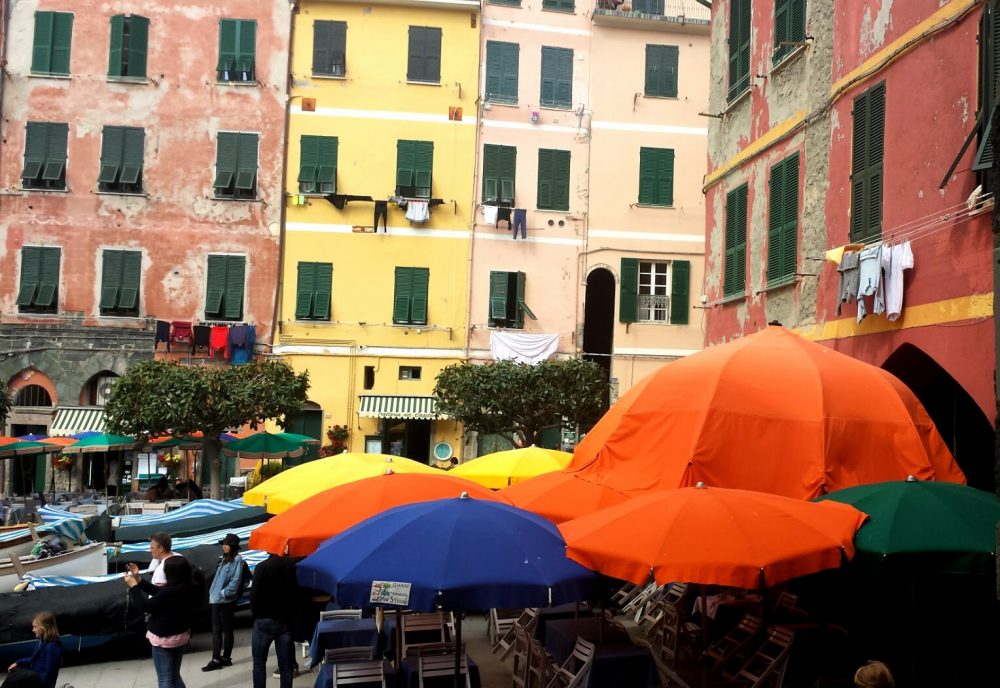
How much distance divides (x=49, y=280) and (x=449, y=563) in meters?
23.1

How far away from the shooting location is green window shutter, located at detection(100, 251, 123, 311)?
26266 mm

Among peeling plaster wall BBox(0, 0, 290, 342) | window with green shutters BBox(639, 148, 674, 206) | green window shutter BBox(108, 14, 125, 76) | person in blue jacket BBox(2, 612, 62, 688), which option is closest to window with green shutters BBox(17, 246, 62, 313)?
peeling plaster wall BBox(0, 0, 290, 342)

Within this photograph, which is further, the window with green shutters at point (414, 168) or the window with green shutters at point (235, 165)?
the window with green shutters at point (414, 168)

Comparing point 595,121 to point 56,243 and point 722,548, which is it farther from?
point 722,548

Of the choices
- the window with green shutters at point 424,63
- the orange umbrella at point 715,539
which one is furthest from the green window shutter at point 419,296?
the orange umbrella at point 715,539

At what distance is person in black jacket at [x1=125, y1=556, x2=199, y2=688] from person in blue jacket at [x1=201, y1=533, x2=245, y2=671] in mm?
2337

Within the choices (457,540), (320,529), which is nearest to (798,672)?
(457,540)

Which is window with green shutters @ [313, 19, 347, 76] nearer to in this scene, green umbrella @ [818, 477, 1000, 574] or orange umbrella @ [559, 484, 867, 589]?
orange umbrella @ [559, 484, 867, 589]

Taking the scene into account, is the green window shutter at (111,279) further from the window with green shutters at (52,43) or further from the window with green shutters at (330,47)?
the window with green shutters at (330,47)

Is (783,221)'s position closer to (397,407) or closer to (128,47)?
(397,407)

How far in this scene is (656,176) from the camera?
2808 centimetres

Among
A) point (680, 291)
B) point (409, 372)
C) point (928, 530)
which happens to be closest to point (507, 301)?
point (409, 372)

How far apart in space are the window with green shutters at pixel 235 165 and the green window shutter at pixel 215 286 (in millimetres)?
1835

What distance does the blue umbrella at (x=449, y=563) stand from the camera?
20.7 ft
